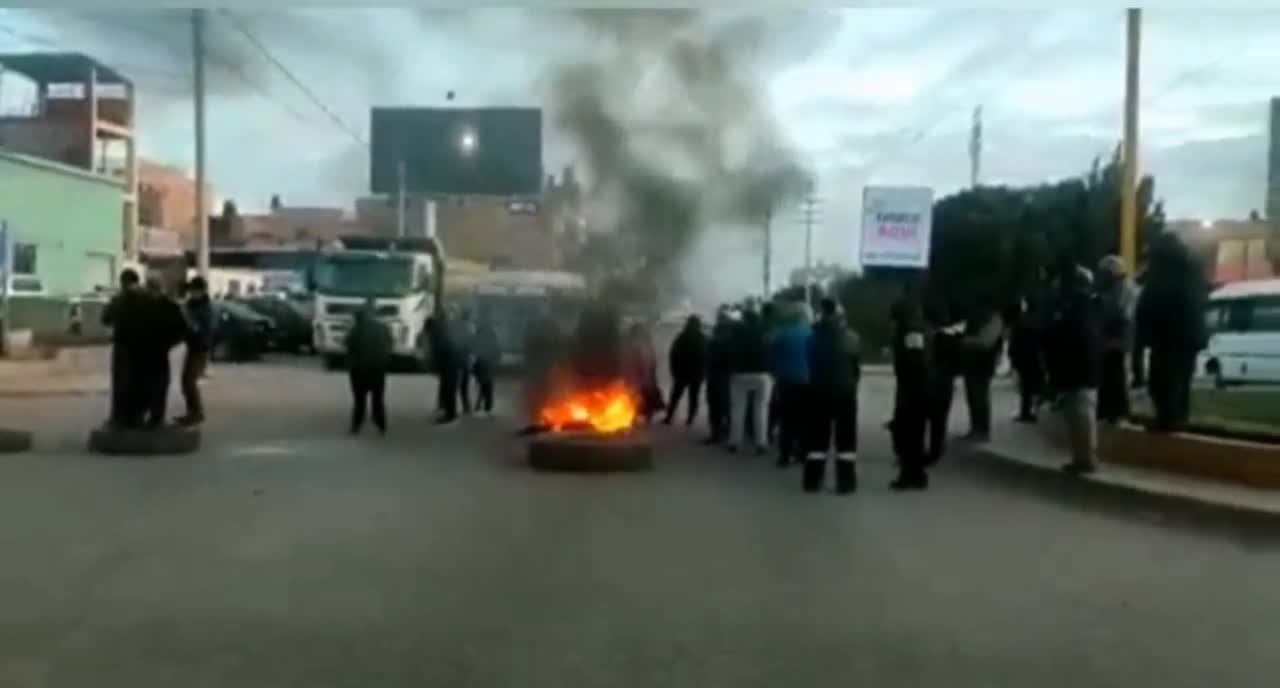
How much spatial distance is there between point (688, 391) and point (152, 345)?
325 centimetres

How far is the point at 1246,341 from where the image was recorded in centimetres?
1669

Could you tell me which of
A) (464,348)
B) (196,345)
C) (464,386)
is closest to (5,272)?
(196,345)

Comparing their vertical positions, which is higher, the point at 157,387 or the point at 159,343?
the point at 159,343

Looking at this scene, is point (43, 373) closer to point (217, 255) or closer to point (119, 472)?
point (119, 472)

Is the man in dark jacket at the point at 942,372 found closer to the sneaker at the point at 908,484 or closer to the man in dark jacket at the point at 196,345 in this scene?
the sneaker at the point at 908,484

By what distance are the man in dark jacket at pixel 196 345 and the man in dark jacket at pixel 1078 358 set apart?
404 centimetres

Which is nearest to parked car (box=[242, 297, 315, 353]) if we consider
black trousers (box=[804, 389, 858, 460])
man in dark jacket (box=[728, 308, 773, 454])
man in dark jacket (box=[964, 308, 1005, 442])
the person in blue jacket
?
the person in blue jacket

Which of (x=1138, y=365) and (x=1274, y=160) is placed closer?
(x=1274, y=160)

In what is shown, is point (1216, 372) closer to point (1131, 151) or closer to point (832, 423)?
point (832, 423)

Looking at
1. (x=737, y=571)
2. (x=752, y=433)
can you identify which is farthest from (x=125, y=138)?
(x=752, y=433)

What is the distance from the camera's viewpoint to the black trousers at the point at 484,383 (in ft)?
26.4

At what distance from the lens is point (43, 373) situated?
812cm

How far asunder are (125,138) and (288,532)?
68.1 inches

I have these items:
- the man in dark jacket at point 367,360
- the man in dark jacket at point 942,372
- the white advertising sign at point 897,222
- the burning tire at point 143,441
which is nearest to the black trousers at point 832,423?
the man in dark jacket at point 942,372
